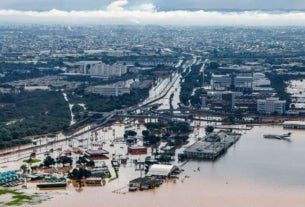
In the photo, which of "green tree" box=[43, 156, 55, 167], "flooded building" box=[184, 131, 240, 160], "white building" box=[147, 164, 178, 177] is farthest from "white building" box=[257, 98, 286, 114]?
"green tree" box=[43, 156, 55, 167]

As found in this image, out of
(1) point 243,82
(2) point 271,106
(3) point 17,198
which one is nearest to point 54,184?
(3) point 17,198

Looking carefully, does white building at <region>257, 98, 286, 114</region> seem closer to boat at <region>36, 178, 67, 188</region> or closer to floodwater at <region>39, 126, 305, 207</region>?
floodwater at <region>39, 126, 305, 207</region>

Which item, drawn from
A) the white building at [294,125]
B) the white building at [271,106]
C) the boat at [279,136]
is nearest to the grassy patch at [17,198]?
the boat at [279,136]

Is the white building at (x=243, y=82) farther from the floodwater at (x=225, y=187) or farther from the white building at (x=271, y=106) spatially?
the floodwater at (x=225, y=187)

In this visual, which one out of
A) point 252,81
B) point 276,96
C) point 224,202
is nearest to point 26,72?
point 252,81

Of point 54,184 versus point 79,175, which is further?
point 79,175

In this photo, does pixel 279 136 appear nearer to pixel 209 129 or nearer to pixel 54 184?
pixel 209 129
